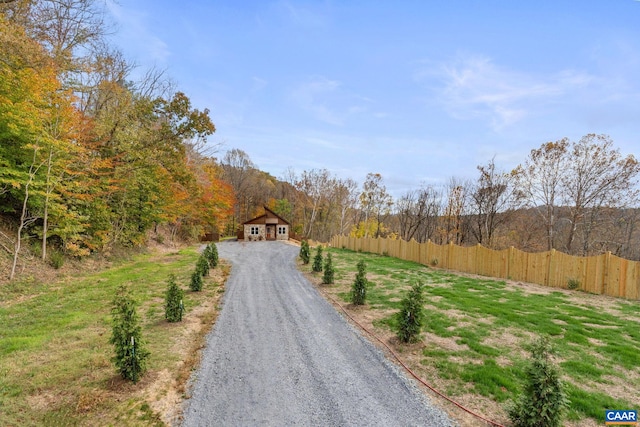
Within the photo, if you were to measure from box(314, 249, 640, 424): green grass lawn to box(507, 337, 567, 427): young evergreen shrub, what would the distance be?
0.69 metres

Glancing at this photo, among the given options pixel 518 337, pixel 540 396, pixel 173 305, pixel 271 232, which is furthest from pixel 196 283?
pixel 271 232

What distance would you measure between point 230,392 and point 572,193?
85.0 ft

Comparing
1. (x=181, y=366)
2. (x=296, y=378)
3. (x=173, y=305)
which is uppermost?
(x=173, y=305)

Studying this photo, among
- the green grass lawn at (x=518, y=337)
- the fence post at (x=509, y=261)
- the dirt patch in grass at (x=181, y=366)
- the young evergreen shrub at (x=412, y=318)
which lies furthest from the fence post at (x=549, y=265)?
the dirt patch in grass at (x=181, y=366)

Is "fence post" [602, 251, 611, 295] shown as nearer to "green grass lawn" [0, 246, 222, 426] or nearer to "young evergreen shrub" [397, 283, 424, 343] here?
"young evergreen shrub" [397, 283, 424, 343]

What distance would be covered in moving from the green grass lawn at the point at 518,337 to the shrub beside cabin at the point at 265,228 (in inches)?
1052

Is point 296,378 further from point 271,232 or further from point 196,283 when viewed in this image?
point 271,232

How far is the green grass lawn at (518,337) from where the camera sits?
4664mm

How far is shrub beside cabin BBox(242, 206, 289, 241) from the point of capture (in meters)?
37.6

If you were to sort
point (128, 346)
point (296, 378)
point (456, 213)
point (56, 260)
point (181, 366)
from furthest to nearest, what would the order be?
point (456, 213)
point (56, 260)
point (181, 366)
point (296, 378)
point (128, 346)

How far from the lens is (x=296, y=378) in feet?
16.8

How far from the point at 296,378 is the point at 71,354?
4.15m

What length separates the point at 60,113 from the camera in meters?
10.7

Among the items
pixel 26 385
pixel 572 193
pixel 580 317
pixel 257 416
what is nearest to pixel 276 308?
pixel 257 416
